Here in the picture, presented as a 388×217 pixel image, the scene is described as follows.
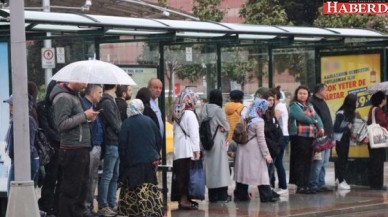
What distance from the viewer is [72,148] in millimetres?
12031

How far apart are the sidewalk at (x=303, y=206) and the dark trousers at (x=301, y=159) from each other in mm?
279

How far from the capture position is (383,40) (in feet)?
61.2

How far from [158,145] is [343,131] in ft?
17.4

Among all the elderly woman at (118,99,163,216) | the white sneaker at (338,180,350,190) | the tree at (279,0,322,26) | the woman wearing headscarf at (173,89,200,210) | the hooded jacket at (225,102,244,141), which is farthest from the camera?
the tree at (279,0,322,26)

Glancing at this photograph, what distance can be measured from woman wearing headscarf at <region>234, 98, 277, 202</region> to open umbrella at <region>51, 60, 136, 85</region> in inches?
141

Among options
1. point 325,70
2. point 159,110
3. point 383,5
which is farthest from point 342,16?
point 159,110

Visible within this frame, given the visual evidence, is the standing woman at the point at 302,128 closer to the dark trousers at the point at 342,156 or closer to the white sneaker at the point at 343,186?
the dark trousers at the point at 342,156

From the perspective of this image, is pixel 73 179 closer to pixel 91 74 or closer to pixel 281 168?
pixel 91 74

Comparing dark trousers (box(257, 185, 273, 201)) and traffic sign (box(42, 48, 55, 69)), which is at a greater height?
traffic sign (box(42, 48, 55, 69))

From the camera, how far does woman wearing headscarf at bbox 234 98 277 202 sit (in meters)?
15.5

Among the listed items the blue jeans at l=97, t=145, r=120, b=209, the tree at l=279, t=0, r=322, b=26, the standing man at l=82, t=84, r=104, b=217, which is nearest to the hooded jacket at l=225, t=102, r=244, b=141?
the blue jeans at l=97, t=145, r=120, b=209

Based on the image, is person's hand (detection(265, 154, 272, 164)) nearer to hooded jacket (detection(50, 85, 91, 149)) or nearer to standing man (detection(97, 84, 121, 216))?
standing man (detection(97, 84, 121, 216))

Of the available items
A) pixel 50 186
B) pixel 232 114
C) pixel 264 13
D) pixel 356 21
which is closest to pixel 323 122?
pixel 232 114

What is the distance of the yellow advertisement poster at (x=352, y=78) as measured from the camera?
1842cm
